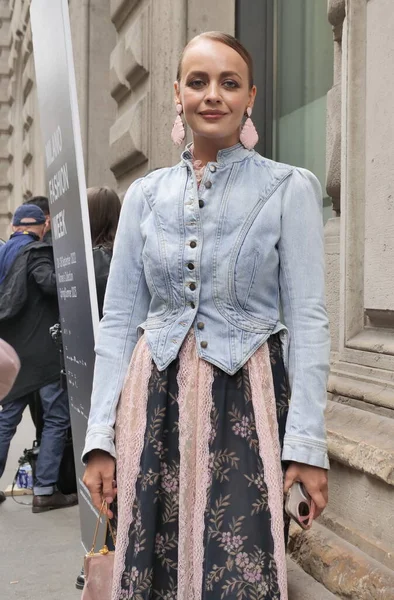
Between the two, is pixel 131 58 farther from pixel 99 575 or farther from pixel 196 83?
pixel 99 575

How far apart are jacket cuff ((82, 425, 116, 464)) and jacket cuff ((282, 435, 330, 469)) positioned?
0.38 metres

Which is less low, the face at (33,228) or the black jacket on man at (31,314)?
the face at (33,228)

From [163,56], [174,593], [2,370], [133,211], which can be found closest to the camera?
[2,370]

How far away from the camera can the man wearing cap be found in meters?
4.71

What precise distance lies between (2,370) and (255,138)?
2.80 feet

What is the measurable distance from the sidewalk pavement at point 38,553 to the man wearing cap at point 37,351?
0.19 m

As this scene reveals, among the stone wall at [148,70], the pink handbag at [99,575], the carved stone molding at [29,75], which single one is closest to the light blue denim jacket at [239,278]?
the pink handbag at [99,575]

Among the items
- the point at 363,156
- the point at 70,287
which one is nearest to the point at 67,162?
the point at 70,287

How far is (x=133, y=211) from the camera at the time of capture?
6.31 ft

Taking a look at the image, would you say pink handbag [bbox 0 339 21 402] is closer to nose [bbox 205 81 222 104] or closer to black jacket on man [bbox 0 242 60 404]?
nose [bbox 205 81 222 104]

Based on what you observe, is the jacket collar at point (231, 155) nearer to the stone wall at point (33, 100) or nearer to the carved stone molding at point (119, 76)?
the carved stone molding at point (119, 76)

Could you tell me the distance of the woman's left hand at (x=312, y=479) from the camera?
5.74 ft

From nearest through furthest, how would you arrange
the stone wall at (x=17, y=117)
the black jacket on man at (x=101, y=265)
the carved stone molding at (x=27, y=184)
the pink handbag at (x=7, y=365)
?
the pink handbag at (x=7, y=365) < the black jacket on man at (x=101, y=265) < the stone wall at (x=17, y=117) < the carved stone molding at (x=27, y=184)

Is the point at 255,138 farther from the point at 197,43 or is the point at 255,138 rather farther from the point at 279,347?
the point at 279,347
